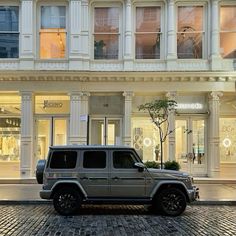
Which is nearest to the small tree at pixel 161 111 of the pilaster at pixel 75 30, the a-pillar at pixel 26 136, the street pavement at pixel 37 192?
the street pavement at pixel 37 192

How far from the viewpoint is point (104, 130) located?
2178 centimetres

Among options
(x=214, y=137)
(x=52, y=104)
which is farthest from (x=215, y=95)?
(x=52, y=104)

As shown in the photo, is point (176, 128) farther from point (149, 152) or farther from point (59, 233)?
point (59, 233)

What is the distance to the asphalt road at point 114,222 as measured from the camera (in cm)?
1013

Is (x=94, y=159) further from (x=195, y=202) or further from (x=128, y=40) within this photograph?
(x=128, y=40)

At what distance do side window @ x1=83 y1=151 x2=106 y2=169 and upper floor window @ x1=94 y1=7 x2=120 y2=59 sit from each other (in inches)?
379

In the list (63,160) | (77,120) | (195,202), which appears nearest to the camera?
(63,160)

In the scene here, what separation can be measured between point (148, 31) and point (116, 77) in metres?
2.77

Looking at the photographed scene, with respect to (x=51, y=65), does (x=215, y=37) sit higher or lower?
higher

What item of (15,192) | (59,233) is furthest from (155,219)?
(15,192)

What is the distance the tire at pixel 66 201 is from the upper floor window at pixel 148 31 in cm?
1045

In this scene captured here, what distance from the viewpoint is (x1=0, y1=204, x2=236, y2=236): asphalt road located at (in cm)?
1013

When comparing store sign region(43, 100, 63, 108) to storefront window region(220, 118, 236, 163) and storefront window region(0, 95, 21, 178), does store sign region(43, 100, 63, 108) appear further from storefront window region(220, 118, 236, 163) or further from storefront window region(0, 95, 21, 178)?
storefront window region(220, 118, 236, 163)

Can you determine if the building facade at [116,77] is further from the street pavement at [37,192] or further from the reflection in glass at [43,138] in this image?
the street pavement at [37,192]
